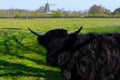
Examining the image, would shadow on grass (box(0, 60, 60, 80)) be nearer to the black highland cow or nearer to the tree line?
the black highland cow

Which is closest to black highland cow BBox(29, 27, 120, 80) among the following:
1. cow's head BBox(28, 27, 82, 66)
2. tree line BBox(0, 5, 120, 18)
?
cow's head BBox(28, 27, 82, 66)

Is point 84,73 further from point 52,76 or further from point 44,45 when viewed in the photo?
point 52,76

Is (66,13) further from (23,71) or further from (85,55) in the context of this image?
(85,55)

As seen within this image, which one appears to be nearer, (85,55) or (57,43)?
(85,55)

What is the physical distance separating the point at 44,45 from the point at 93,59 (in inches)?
52.1

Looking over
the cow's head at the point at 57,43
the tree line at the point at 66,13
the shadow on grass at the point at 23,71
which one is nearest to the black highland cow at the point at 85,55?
the cow's head at the point at 57,43

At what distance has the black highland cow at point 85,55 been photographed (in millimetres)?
8602

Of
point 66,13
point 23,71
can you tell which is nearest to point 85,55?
point 23,71

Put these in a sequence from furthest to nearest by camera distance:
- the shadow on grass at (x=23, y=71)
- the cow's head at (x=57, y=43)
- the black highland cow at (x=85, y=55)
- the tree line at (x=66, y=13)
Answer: the tree line at (x=66, y=13) → the shadow on grass at (x=23, y=71) → the cow's head at (x=57, y=43) → the black highland cow at (x=85, y=55)

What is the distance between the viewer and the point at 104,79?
28.6 feet

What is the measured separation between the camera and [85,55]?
8.68m

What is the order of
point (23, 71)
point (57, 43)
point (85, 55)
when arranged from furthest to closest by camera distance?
point (23, 71) → point (57, 43) → point (85, 55)

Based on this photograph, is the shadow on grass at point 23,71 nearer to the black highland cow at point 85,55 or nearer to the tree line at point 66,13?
the black highland cow at point 85,55

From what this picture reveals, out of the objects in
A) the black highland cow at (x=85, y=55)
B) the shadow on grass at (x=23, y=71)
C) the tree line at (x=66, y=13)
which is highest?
Answer: the black highland cow at (x=85, y=55)
